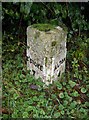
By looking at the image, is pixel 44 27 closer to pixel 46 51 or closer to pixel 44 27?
pixel 44 27

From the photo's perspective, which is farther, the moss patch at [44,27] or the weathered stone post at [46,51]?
the moss patch at [44,27]

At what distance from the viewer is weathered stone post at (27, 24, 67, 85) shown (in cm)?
346

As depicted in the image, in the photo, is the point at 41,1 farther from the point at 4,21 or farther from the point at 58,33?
the point at 4,21

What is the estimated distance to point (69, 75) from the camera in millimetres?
3777

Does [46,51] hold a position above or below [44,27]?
below

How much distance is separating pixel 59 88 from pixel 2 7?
4.17 ft

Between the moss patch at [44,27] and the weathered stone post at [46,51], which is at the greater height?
the moss patch at [44,27]

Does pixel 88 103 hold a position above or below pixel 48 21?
below

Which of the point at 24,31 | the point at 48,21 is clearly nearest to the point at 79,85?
the point at 48,21

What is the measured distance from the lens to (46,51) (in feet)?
11.4

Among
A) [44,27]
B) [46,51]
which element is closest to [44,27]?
[44,27]

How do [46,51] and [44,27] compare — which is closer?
[46,51]

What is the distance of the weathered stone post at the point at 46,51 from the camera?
3.46 metres

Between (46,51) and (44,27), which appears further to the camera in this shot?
(44,27)
